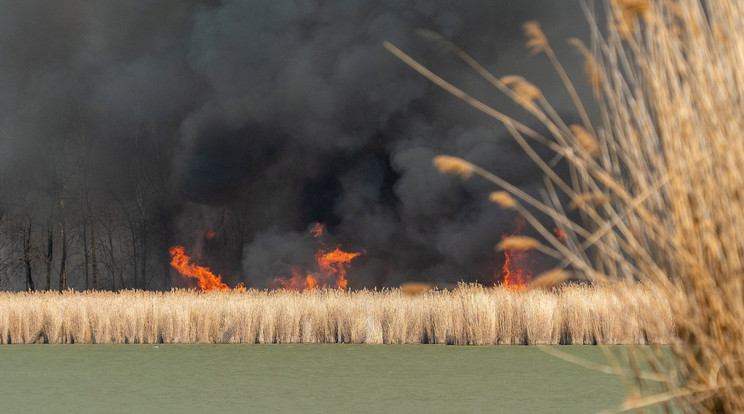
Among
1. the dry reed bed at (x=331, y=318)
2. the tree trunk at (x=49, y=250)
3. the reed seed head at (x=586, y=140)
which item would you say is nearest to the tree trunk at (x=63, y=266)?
the tree trunk at (x=49, y=250)

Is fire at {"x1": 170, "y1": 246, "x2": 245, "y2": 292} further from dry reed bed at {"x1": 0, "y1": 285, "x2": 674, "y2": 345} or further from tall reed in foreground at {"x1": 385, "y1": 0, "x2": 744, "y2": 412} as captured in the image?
tall reed in foreground at {"x1": 385, "y1": 0, "x2": 744, "y2": 412}

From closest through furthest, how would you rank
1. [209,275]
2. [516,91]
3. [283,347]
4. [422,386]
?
[516,91], [422,386], [283,347], [209,275]

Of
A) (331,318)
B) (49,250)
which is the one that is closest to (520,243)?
(331,318)

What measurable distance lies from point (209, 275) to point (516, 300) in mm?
22247

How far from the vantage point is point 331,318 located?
35.8 feet

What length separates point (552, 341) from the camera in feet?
33.3

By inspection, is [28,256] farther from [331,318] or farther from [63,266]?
[331,318]

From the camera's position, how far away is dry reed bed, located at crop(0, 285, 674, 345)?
10102 millimetres

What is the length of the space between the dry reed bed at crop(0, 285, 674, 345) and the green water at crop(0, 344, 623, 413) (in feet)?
1.90

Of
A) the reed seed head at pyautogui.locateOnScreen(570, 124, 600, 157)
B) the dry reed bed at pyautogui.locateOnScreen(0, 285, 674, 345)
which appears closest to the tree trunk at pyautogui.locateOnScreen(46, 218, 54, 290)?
the dry reed bed at pyautogui.locateOnScreen(0, 285, 674, 345)

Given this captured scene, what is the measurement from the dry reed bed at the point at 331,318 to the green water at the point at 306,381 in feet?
1.90

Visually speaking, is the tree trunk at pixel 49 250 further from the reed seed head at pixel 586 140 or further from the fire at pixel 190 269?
the reed seed head at pixel 586 140

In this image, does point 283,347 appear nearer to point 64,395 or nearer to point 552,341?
point 552,341

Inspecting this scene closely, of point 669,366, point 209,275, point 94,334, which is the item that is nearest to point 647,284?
point 669,366
